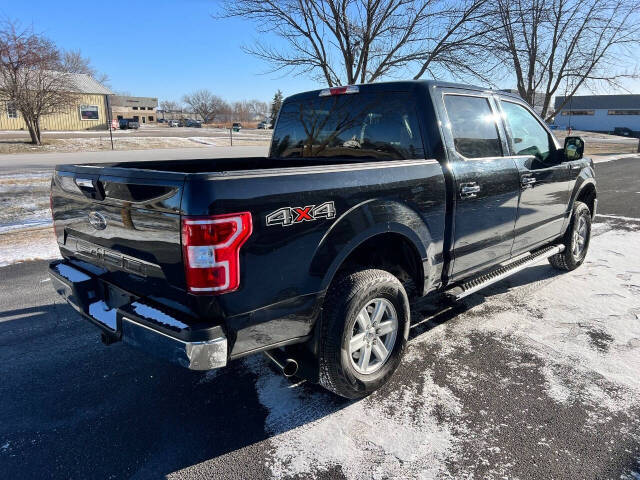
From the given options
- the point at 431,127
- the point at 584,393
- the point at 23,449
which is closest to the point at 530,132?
the point at 431,127

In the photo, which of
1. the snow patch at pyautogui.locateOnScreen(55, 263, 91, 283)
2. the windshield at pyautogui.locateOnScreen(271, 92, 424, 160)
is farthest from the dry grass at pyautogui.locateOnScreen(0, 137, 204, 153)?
the snow patch at pyautogui.locateOnScreen(55, 263, 91, 283)

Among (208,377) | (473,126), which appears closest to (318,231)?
(208,377)

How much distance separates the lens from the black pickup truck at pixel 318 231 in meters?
2.09

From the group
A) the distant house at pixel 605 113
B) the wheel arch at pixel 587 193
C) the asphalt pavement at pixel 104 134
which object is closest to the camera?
the wheel arch at pixel 587 193

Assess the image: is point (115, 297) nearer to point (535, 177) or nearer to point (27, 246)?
point (535, 177)

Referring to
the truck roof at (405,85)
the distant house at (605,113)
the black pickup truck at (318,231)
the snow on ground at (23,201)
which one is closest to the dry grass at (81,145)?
the snow on ground at (23,201)

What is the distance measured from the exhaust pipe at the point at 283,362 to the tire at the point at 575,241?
3969mm

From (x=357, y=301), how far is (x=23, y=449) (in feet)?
6.45

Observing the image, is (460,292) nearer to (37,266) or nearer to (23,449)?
(23,449)

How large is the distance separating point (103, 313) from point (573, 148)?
178 inches

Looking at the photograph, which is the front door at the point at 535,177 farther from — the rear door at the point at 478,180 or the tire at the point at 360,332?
the tire at the point at 360,332

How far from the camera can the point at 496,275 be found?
390cm

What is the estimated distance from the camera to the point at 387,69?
999 cm

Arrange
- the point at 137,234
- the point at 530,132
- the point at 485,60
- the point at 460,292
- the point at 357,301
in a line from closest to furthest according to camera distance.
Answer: the point at 137,234 → the point at 357,301 → the point at 460,292 → the point at 530,132 → the point at 485,60
